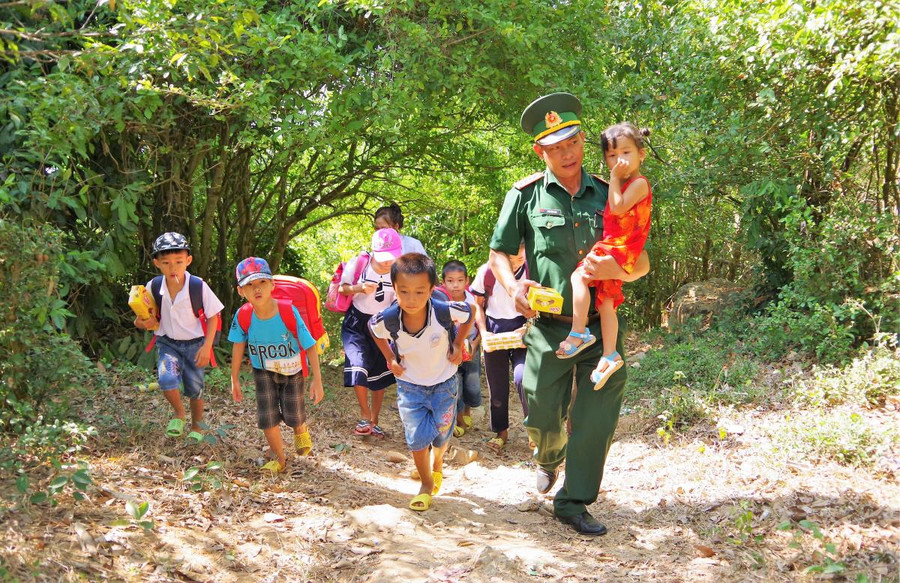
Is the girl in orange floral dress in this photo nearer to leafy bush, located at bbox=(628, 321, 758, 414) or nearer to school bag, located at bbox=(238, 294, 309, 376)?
school bag, located at bbox=(238, 294, 309, 376)

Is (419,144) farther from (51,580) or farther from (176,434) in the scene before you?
(51,580)

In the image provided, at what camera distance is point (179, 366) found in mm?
5602

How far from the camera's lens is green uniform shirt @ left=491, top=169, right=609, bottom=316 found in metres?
4.40

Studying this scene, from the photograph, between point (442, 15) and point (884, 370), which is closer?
point (884, 370)

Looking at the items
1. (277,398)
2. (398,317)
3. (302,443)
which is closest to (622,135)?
(398,317)

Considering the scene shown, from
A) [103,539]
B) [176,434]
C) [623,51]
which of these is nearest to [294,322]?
[176,434]

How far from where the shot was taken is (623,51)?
9.46m

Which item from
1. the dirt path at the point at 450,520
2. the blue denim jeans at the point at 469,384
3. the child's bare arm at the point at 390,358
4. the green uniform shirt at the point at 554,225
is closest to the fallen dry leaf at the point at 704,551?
the dirt path at the point at 450,520

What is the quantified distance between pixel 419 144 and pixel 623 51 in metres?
2.90

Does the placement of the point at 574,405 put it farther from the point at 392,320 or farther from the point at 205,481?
the point at 205,481

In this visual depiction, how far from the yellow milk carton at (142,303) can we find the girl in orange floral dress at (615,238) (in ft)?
9.89

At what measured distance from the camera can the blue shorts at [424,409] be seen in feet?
15.9

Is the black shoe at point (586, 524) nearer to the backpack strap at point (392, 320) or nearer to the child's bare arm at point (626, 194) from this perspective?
the backpack strap at point (392, 320)

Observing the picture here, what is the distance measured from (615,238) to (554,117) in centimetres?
78
